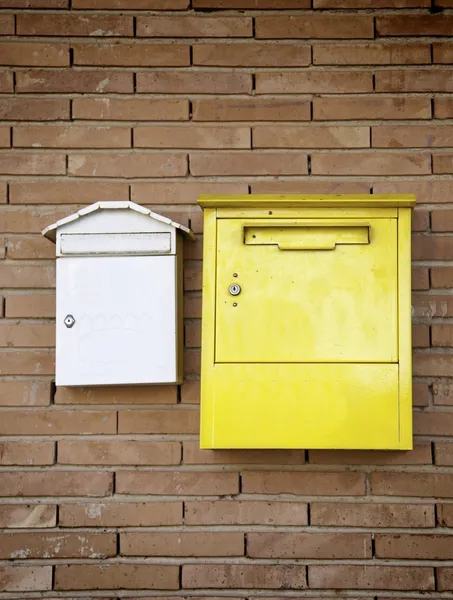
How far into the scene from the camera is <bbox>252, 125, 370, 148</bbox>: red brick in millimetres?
2918

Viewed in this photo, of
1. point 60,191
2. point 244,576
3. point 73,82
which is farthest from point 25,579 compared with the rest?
point 73,82

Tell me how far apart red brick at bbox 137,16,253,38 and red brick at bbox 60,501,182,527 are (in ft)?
6.21

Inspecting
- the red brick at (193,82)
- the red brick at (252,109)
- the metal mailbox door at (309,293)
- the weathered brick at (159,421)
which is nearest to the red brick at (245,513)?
the weathered brick at (159,421)

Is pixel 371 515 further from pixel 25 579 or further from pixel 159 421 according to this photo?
pixel 25 579

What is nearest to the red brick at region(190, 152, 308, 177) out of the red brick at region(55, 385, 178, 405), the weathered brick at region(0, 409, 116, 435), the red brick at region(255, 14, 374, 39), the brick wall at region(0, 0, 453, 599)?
the brick wall at region(0, 0, 453, 599)

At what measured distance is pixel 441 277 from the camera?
2869 mm

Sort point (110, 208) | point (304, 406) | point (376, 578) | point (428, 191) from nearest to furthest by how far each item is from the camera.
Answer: point (304, 406), point (110, 208), point (376, 578), point (428, 191)

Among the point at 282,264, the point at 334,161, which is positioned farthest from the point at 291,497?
the point at 334,161

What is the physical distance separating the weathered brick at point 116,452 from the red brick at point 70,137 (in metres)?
1.20

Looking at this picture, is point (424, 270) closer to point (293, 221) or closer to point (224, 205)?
point (293, 221)

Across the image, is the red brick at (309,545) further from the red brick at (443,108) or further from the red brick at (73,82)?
the red brick at (73,82)

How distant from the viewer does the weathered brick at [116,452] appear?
9.32ft

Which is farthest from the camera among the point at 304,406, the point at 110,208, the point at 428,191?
the point at 428,191

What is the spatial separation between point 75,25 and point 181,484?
1.91 m
